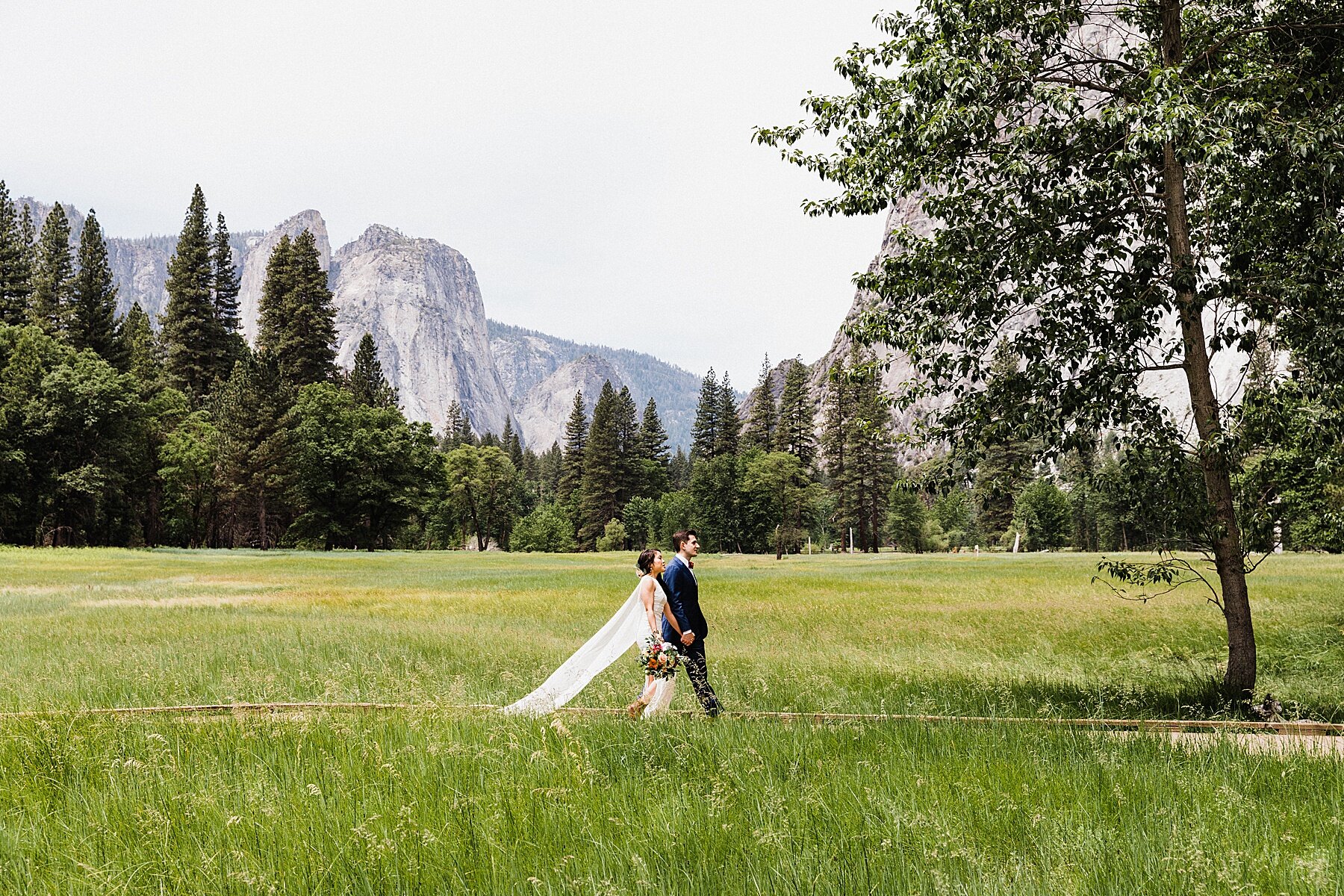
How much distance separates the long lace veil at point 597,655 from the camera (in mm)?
8969

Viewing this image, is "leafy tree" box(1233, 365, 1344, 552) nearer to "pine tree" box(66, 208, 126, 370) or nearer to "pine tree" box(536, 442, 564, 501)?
"pine tree" box(66, 208, 126, 370)

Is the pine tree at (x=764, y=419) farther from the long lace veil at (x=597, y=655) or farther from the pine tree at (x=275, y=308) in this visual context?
the long lace veil at (x=597, y=655)

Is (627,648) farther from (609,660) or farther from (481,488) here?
(481,488)

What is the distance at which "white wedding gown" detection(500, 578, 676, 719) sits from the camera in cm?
867

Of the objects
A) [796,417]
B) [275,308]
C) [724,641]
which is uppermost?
[275,308]

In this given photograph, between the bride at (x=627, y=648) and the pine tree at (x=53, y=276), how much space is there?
80180 millimetres

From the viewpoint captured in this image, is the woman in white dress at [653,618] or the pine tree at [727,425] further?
the pine tree at [727,425]

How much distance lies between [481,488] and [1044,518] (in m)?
71.2

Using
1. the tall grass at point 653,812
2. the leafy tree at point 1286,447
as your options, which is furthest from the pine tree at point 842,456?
the tall grass at point 653,812

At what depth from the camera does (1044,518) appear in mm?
97938

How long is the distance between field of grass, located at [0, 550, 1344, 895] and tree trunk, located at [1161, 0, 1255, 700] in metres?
Result: 0.93

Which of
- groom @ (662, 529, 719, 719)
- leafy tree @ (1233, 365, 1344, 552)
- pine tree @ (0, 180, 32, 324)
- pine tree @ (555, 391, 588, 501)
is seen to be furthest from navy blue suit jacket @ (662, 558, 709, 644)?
pine tree @ (555, 391, 588, 501)

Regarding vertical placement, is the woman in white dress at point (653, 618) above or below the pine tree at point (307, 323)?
below

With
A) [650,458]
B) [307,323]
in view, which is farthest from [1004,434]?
[650,458]
